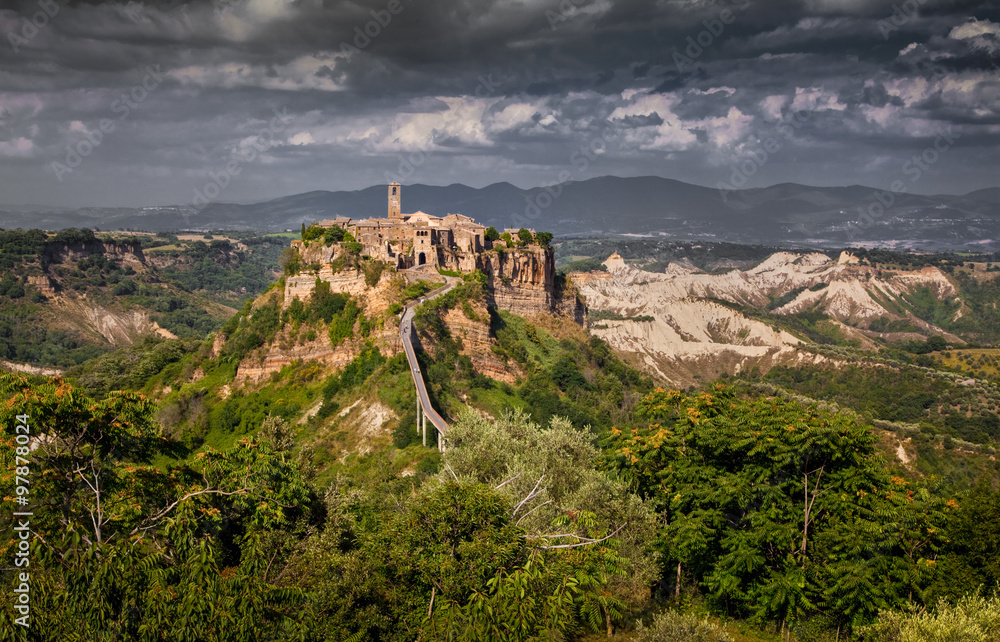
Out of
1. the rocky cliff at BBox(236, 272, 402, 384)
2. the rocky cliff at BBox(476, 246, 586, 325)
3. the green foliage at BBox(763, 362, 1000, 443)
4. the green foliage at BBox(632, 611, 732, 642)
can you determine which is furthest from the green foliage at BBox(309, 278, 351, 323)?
the green foliage at BBox(763, 362, 1000, 443)

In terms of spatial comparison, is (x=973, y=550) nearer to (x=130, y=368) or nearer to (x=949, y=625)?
(x=949, y=625)

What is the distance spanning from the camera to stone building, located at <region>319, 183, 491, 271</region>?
210 ft

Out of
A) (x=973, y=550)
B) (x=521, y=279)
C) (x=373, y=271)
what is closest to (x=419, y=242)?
(x=373, y=271)

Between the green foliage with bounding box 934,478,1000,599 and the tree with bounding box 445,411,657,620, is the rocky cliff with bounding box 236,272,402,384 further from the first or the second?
the green foliage with bounding box 934,478,1000,599

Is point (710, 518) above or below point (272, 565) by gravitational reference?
below

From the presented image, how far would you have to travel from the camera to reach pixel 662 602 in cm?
2409

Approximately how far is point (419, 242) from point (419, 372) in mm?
23091

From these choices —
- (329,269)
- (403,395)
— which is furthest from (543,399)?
(329,269)

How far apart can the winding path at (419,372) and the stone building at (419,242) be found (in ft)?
19.8

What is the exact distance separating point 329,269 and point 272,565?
43697mm

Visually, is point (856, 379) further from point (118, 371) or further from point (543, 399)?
point (118, 371)

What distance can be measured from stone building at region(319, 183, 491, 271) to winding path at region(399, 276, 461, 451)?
238 inches

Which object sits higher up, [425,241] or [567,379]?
[425,241]

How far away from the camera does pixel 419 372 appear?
47.2 m
